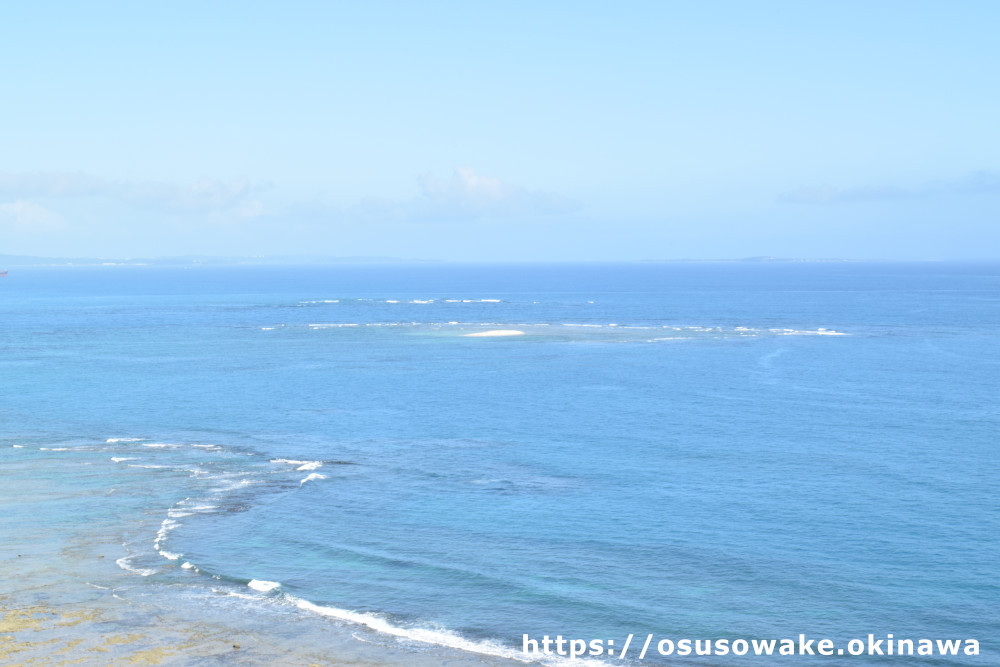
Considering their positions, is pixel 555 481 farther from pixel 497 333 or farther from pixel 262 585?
pixel 497 333

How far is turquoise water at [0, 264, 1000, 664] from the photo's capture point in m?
37.9

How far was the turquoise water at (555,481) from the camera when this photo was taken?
37938 mm

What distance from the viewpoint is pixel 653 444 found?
65.4m

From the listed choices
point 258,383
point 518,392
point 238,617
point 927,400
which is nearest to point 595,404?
point 518,392

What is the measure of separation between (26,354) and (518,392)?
6917cm

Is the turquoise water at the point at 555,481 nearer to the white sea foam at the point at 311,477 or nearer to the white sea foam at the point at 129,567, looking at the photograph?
the white sea foam at the point at 129,567

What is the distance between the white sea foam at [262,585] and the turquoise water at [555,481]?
0.57 ft

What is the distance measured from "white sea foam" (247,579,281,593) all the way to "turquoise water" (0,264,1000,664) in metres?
0.17

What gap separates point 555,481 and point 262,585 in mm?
21008

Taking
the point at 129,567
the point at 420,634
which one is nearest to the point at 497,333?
the point at 129,567

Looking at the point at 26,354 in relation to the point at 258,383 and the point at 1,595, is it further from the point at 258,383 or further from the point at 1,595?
the point at 1,595

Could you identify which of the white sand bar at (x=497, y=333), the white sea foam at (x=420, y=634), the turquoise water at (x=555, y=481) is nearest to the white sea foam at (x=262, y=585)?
the turquoise water at (x=555, y=481)

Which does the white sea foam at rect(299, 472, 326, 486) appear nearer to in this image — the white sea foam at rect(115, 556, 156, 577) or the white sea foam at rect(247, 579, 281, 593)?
the white sea foam at rect(115, 556, 156, 577)

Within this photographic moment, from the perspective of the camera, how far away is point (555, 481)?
2206 inches
